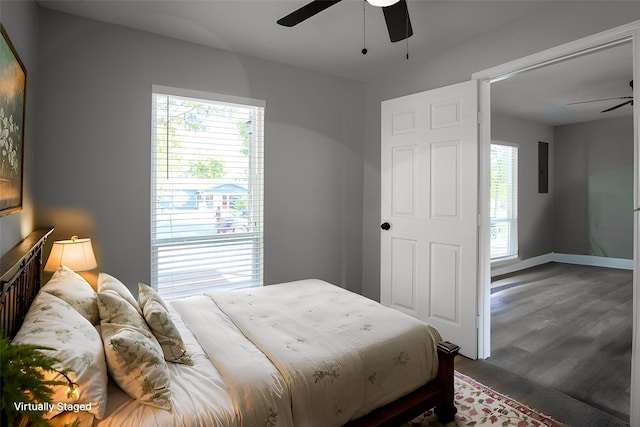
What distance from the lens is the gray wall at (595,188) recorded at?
604 cm

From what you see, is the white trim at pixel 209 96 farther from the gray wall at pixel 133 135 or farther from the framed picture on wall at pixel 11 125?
the framed picture on wall at pixel 11 125

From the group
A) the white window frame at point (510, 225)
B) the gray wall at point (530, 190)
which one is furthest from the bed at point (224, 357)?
the gray wall at point (530, 190)

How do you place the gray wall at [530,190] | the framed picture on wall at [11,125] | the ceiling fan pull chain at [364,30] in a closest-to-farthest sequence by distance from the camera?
the framed picture on wall at [11,125]
the ceiling fan pull chain at [364,30]
the gray wall at [530,190]

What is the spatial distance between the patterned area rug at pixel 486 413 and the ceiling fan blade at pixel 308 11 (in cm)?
244

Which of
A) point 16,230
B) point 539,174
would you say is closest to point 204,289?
point 16,230

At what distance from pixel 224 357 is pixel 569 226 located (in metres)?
7.23

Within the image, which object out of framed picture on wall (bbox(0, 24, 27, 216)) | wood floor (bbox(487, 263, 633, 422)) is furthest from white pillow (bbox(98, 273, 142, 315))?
wood floor (bbox(487, 263, 633, 422))

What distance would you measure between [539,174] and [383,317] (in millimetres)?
5852

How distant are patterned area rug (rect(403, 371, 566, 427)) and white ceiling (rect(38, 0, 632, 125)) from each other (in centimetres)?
268

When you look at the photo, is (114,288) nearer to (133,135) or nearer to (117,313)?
(117,313)

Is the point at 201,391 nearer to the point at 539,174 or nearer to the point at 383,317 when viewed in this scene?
the point at 383,317

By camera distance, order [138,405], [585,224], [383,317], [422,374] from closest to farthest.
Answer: [138,405], [422,374], [383,317], [585,224]

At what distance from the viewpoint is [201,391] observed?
4.71ft

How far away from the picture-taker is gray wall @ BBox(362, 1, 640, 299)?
2248mm
